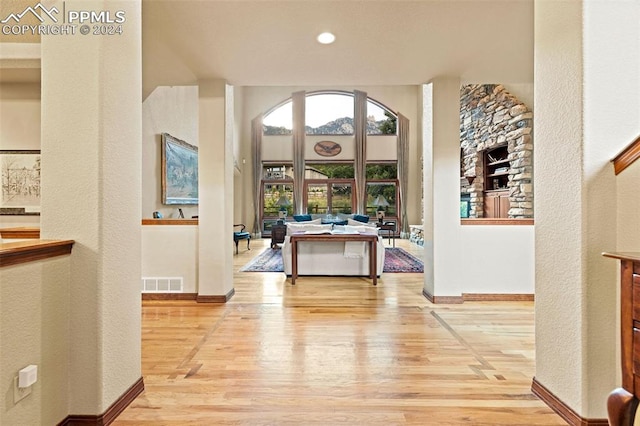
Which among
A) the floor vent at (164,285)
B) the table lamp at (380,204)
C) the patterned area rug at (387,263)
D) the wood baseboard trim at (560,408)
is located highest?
the table lamp at (380,204)

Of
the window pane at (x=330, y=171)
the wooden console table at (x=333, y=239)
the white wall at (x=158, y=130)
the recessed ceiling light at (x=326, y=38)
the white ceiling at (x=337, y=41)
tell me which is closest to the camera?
the white ceiling at (x=337, y=41)

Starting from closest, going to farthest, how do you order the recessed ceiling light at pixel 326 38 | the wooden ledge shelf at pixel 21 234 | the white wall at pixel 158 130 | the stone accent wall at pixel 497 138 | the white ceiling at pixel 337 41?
1. the wooden ledge shelf at pixel 21 234
2. the white ceiling at pixel 337 41
3. the recessed ceiling light at pixel 326 38
4. the white wall at pixel 158 130
5. the stone accent wall at pixel 497 138

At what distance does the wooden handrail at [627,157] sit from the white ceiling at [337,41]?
1.59 metres

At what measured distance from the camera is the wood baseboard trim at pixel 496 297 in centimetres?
379

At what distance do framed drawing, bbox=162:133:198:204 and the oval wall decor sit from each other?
512 cm

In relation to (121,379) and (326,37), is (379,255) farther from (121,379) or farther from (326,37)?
(121,379)

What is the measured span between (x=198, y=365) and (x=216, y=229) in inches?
70.4

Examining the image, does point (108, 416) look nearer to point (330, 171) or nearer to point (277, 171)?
point (330, 171)

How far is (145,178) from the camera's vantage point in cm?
520

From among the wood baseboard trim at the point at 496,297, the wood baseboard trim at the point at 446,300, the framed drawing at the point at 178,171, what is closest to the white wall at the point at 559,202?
the wood baseboard trim at the point at 446,300

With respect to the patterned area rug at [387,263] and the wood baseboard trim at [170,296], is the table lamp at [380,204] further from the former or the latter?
the wood baseboard trim at [170,296]

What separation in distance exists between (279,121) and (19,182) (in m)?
8.55

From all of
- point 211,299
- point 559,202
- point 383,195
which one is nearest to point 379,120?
point 383,195

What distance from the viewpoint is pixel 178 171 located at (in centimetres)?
616
